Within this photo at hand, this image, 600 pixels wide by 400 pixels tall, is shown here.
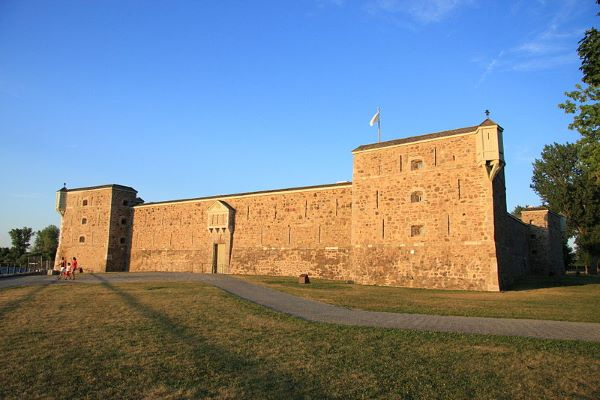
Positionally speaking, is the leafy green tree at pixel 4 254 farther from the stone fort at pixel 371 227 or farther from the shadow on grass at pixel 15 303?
the shadow on grass at pixel 15 303

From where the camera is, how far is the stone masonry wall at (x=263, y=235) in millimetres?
28719

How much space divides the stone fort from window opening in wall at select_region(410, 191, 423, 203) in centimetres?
6

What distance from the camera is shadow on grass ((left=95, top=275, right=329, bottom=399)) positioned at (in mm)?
5059

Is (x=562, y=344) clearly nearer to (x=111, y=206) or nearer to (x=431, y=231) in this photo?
(x=431, y=231)

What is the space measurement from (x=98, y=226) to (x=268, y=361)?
42.4 m

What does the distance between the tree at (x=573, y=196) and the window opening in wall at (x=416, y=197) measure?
28262mm

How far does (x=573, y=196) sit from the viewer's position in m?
47.0

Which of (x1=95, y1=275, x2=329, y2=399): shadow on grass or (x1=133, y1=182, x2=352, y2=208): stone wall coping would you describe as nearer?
(x1=95, y1=275, x2=329, y2=399): shadow on grass

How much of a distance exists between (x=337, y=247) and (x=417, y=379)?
22.6 metres

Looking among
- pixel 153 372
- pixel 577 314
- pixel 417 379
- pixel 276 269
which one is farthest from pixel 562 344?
pixel 276 269

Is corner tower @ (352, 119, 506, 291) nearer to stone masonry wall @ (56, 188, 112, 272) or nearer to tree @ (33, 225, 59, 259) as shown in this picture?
stone masonry wall @ (56, 188, 112, 272)

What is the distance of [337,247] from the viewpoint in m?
28.3

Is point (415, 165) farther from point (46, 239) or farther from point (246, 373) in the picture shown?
point (46, 239)

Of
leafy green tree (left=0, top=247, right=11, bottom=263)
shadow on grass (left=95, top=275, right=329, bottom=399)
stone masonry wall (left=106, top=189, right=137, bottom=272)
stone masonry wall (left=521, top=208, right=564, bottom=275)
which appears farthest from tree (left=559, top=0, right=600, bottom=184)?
leafy green tree (left=0, top=247, right=11, bottom=263)
